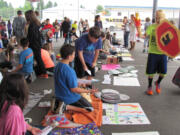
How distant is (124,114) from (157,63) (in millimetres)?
1309

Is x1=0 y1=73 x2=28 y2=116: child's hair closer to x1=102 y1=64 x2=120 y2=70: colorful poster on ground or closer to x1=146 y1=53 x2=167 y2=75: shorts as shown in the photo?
x1=146 y1=53 x2=167 y2=75: shorts

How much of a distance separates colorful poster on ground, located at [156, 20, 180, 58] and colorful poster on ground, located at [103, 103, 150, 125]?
3.47ft

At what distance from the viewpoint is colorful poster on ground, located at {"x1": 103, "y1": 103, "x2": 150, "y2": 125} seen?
2.89m

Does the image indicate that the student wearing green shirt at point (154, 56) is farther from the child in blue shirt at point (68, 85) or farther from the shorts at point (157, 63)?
the child in blue shirt at point (68, 85)

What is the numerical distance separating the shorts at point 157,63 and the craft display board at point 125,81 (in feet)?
2.92

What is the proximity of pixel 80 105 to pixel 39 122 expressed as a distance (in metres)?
0.66

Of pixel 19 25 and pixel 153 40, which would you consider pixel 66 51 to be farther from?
pixel 19 25

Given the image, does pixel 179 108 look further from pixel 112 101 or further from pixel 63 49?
pixel 63 49

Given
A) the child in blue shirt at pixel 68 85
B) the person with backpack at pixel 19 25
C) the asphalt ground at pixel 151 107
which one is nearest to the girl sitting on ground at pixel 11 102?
the child in blue shirt at pixel 68 85

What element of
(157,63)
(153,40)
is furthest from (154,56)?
(153,40)

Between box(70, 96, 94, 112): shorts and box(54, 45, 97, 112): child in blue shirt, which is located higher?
box(54, 45, 97, 112): child in blue shirt

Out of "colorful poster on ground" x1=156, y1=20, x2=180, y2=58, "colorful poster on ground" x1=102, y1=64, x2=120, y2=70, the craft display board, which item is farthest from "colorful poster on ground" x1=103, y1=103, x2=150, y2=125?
"colorful poster on ground" x1=102, y1=64, x2=120, y2=70

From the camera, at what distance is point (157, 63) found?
378 cm

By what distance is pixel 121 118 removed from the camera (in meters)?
3.00
